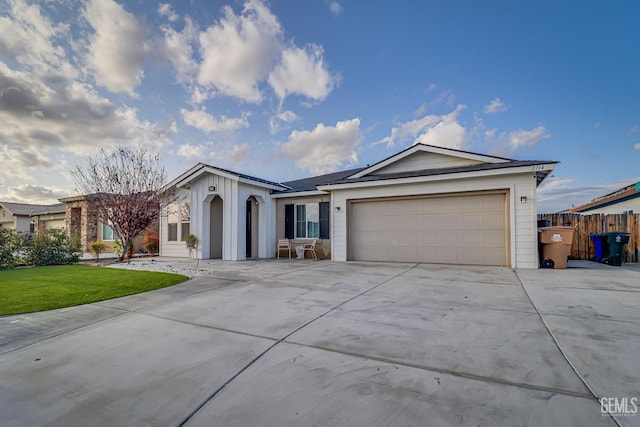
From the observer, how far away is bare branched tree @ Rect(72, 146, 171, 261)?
37.3ft

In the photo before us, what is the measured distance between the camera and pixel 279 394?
6.75 ft

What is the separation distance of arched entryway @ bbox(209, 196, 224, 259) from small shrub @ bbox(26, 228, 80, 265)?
5.09 meters

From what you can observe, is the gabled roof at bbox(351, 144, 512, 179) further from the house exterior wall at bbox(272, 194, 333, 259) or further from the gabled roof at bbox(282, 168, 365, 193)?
the house exterior wall at bbox(272, 194, 333, 259)

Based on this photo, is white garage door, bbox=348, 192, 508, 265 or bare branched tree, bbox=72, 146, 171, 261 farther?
bare branched tree, bbox=72, 146, 171, 261

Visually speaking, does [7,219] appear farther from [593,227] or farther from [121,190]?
[593,227]

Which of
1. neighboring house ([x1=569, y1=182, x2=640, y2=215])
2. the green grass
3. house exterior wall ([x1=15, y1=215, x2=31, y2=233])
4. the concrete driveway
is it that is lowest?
the green grass

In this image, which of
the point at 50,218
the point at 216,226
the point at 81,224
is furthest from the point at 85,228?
the point at 216,226

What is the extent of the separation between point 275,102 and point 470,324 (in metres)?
11.8

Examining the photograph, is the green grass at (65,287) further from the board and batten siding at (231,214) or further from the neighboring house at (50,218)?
the neighboring house at (50,218)

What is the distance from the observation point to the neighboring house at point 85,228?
1577 cm

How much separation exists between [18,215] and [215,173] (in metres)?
25.3

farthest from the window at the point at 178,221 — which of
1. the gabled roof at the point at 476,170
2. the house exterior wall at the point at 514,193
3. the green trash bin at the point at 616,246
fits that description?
the green trash bin at the point at 616,246

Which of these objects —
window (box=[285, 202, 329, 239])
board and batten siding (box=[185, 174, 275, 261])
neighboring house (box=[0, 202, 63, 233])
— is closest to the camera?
board and batten siding (box=[185, 174, 275, 261])

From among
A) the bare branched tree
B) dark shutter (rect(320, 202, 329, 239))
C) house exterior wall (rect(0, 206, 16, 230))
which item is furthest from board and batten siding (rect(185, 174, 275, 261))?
house exterior wall (rect(0, 206, 16, 230))
